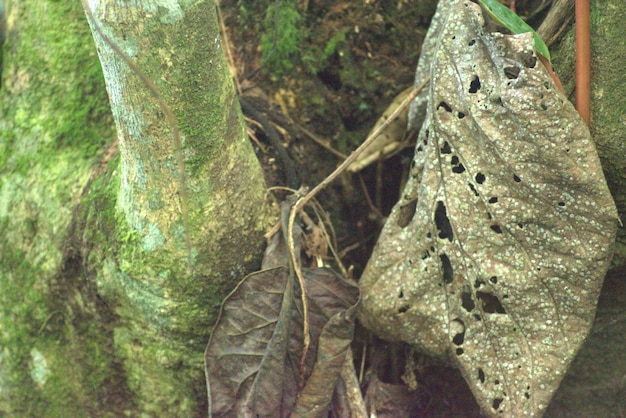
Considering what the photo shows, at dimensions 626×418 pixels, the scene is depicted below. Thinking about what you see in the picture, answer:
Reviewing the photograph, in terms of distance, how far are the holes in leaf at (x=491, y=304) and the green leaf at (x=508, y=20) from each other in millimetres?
547

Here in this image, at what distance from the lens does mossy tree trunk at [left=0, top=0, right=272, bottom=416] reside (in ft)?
4.40

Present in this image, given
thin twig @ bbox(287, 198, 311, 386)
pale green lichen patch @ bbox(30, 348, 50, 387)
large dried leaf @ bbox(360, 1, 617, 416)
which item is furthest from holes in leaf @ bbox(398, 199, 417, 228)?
pale green lichen patch @ bbox(30, 348, 50, 387)

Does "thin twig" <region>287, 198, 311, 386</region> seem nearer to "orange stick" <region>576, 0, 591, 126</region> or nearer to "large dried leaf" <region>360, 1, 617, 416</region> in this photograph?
"large dried leaf" <region>360, 1, 617, 416</region>

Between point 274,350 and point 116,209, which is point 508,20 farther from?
point 116,209

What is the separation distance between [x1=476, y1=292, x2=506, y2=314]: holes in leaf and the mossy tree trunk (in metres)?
0.57

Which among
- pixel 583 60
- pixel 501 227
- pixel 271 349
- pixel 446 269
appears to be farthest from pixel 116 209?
pixel 583 60

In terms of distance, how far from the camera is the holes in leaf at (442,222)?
145 centimetres

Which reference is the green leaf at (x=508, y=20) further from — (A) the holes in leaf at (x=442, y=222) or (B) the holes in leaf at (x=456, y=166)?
(A) the holes in leaf at (x=442, y=222)

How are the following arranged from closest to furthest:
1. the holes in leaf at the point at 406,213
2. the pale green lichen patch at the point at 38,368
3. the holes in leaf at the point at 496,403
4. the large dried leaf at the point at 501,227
→ the large dried leaf at the point at 501,227, the holes in leaf at the point at 496,403, the holes in leaf at the point at 406,213, the pale green lichen patch at the point at 38,368

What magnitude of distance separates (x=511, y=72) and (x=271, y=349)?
82cm

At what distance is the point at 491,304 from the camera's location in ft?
4.76

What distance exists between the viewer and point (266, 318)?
4.83 ft

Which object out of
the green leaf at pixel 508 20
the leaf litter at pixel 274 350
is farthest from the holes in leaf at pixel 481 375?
the green leaf at pixel 508 20

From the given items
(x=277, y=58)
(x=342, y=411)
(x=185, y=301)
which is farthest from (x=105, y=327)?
(x=277, y=58)
